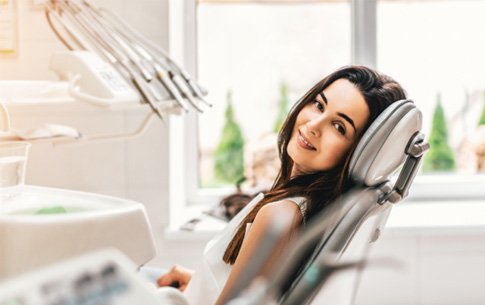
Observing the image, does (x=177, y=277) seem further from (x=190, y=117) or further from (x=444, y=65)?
(x=444, y=65)

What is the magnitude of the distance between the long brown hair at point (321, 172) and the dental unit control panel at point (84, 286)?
0.29 meters

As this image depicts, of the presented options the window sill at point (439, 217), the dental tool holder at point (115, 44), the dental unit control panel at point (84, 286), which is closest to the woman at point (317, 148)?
the dental tool holder at point (115, 44)

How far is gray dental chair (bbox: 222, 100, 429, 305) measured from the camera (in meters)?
0.51

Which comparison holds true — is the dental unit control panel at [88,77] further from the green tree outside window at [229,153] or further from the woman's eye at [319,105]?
the green tree outside window at [229,153]

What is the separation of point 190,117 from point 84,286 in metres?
0.62

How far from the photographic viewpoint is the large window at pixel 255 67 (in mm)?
1032

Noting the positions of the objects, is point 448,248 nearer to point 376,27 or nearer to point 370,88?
point 376,27

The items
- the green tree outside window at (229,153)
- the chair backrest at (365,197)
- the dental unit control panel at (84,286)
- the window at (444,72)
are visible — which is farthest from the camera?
the window at (444,72)

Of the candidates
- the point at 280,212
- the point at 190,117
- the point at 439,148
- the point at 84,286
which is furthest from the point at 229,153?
the point at 84,286

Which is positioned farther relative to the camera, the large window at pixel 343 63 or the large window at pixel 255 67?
the large window at pixel 343 63

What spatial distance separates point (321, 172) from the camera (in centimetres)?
61

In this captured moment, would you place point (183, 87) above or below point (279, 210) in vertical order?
above

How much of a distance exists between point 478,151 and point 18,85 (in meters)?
1.48

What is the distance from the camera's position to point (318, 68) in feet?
5.09
